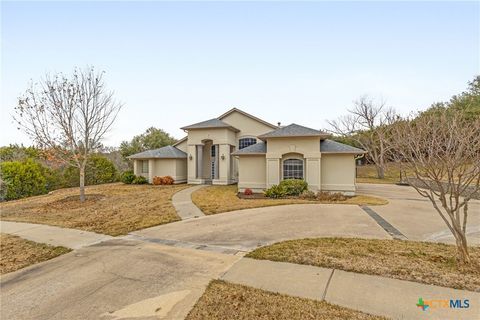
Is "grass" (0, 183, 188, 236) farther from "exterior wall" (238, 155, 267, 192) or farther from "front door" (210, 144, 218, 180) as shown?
"front door" (210, 144, 218, 180)

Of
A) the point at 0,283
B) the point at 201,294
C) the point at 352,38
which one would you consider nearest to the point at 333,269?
the point at 201,294

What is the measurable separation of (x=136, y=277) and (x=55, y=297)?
4.02ft

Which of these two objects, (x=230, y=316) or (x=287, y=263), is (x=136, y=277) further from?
(x=287, y=263)

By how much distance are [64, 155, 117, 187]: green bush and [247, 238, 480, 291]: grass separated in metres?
23.9

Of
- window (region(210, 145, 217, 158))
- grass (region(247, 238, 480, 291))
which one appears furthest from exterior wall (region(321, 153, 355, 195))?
window (region(210, 145, 217, 158))

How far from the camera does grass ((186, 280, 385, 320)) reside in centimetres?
294

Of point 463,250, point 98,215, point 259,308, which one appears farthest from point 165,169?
point 463,250

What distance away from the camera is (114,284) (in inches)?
160

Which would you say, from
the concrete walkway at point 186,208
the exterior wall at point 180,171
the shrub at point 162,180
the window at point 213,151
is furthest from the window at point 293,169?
the shrub at point 162,180

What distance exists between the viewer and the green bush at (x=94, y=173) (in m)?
22.2

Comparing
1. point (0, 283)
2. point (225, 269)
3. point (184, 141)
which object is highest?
point (184, 141)

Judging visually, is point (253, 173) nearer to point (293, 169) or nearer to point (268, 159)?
point (268, 159)

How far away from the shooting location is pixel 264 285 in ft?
12.4

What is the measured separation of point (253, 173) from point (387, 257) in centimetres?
1196
